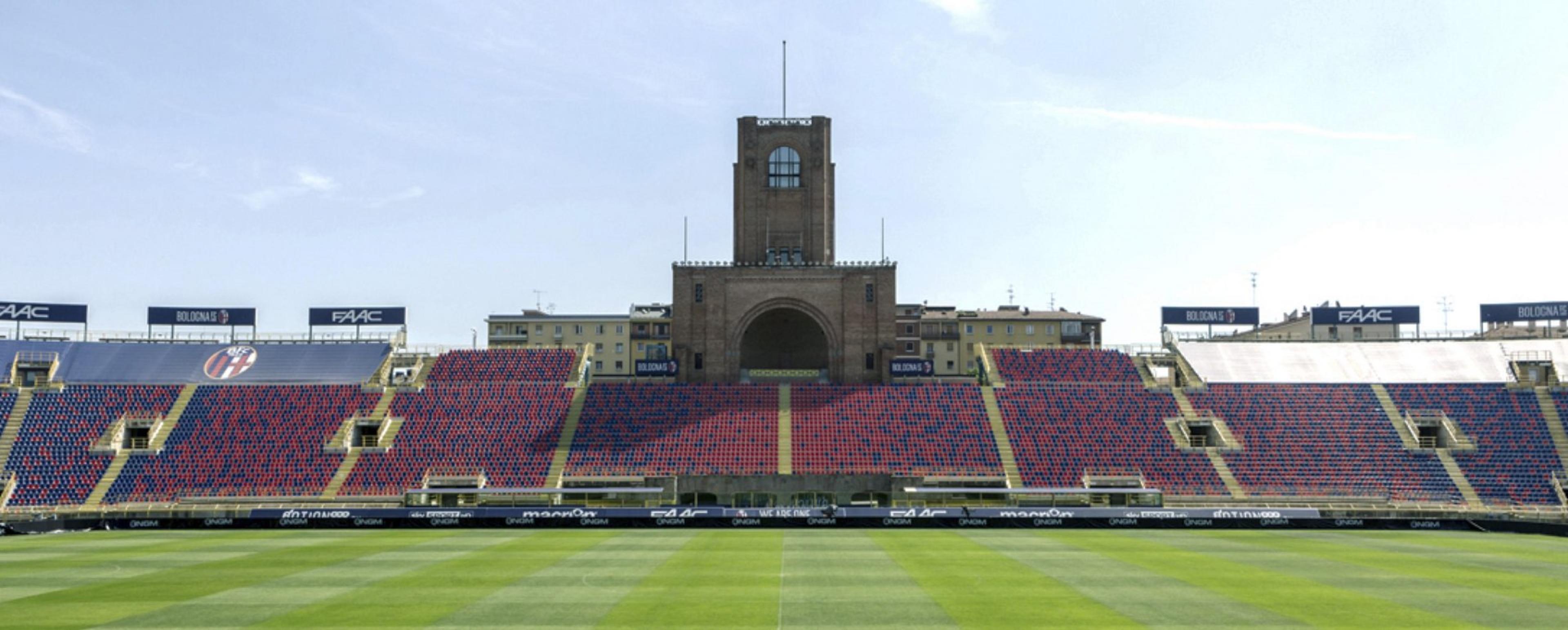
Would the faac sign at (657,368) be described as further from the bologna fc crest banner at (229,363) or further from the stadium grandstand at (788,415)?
the bologna fc crest banner at (229,363)

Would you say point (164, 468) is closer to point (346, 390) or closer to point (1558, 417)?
point (346, 390)

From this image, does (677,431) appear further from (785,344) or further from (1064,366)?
(1064,366)

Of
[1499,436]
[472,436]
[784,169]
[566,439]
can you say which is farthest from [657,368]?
[1499,436]

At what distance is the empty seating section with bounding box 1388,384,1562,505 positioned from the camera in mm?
68250

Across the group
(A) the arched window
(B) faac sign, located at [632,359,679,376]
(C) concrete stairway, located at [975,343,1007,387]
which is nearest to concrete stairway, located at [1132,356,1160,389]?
(C) concrete stairway, located at [975,343,1007,387]

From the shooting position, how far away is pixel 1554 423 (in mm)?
74375

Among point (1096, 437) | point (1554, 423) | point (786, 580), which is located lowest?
point (786, 580)

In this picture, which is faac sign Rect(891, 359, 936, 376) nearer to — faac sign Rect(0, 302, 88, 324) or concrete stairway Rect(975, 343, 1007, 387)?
concrete stairway Rect(975, 343, 1007, 387)

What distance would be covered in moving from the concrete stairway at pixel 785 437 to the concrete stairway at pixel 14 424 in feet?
158

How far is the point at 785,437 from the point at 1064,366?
2408 centimetres

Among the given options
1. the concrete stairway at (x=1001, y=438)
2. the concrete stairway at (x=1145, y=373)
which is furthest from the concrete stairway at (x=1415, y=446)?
the concrete stairway at (x=1001, y=438)

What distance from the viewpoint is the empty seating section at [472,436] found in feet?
236

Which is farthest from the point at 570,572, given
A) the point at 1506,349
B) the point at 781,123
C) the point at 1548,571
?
the point at 1506,349

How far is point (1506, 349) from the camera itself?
283ft
